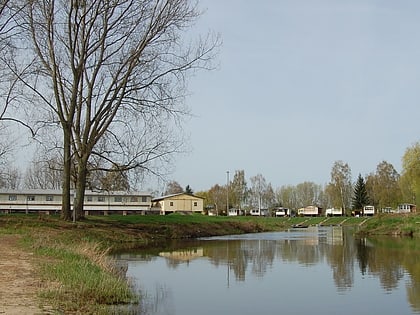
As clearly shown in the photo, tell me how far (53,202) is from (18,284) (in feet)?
210

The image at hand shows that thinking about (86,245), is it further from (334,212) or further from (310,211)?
(310,211)

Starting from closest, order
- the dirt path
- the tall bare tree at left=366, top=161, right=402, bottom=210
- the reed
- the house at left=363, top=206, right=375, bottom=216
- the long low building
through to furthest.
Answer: the dirt path
the reed
the long low building
the tall bare tree at left=366, top=161, right=402, bottom=210
the house at left=363, top=206, right=375, bottom=216

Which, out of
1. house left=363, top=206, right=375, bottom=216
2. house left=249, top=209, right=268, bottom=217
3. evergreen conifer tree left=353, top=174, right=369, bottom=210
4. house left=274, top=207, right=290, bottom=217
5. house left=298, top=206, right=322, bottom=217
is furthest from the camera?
house left=298, top=206, right=322, bottom=217

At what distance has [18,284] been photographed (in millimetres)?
11391

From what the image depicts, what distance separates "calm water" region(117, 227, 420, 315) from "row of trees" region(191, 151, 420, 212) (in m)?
44.1

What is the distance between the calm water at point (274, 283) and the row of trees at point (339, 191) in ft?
145

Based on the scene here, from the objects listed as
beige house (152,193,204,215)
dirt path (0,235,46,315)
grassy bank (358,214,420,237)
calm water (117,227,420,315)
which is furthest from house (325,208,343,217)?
dirt path (0,235,46,315)

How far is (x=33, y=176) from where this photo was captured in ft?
331

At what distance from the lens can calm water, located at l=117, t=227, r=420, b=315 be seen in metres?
12.2

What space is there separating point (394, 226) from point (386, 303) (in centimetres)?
3554

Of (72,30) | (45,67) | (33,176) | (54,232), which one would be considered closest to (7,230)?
(54,232)

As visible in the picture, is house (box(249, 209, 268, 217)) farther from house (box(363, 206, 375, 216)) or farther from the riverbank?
the riverbank

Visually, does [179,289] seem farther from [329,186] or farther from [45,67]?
[329,186]

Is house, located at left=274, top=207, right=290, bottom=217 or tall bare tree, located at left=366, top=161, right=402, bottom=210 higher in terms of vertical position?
tall bare tree, located at left=366, top=161, right=402, bottom=210
